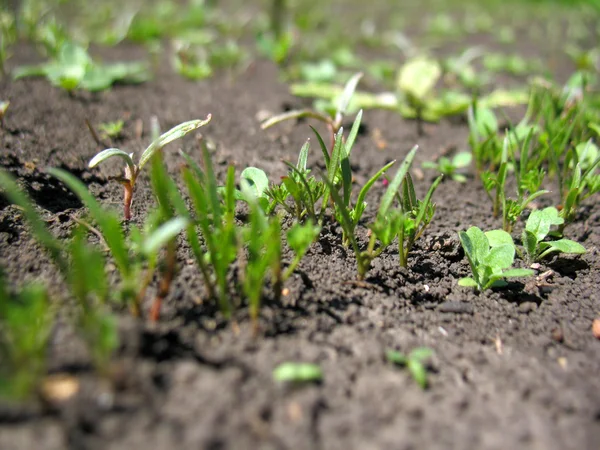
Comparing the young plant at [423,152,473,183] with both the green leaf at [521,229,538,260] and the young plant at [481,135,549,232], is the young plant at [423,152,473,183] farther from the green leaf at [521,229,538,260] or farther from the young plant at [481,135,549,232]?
the green leaf at [521,229,538,260]

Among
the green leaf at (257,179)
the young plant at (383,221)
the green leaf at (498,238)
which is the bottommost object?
the green leaf at (498,238)

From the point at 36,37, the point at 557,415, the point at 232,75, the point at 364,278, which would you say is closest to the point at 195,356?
the point at 364,278

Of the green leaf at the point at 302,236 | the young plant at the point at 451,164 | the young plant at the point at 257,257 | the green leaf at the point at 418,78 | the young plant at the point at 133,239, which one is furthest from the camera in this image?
the green leaf at the point at 418,78

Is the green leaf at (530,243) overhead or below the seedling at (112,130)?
below

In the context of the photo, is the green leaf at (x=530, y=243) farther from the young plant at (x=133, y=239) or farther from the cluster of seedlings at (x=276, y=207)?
the young plant at (x=133, y=239)

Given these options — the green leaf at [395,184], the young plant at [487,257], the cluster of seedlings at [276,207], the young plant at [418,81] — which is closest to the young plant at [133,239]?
the cluster of seedlings at [276,207]

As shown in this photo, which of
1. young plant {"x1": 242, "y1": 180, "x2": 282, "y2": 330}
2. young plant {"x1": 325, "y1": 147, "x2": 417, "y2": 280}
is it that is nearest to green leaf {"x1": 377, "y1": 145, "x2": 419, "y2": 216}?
young plant {"x1": 325, "y1": 147, "x2": 417, "y2": 280}

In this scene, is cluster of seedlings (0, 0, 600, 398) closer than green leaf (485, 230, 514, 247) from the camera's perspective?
Yes

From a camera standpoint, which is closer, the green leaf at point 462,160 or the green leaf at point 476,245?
the green leaf at point 476,245
